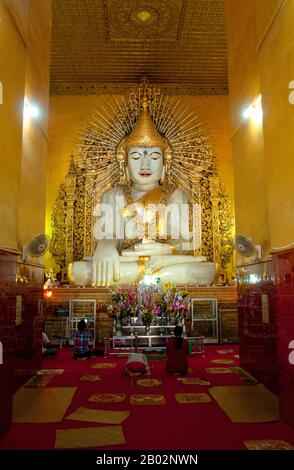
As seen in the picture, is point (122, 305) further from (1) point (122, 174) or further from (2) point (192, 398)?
(1) point (122, 174)

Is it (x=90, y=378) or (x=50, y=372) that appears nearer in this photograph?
(x=90, y=378)

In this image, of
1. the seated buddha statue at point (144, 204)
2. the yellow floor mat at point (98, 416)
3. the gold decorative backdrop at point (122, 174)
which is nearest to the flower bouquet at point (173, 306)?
the seated buddha statue at point (144, 204)

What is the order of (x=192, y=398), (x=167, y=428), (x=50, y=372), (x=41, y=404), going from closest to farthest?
1. (x=167, y=428)
2. (x=41, y=404)
3. (x=192, y=398)
4. (x=50, y=372)

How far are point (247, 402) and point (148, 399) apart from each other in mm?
935

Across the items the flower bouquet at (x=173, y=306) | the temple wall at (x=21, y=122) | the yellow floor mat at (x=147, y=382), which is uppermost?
the temple wall at (x=21, y=122)

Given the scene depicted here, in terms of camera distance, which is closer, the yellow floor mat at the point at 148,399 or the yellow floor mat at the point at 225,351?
the yellow floor mat at the point at 148,399

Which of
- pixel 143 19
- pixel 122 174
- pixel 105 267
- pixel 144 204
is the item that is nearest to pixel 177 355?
pixel 105 267

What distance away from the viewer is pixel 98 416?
3557mm

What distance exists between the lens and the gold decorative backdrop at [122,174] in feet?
34.4

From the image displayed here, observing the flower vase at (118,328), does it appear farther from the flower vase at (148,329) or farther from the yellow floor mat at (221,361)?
the yellow floor mat at (221,361)

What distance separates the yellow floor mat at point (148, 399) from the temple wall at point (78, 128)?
7.33 meters
